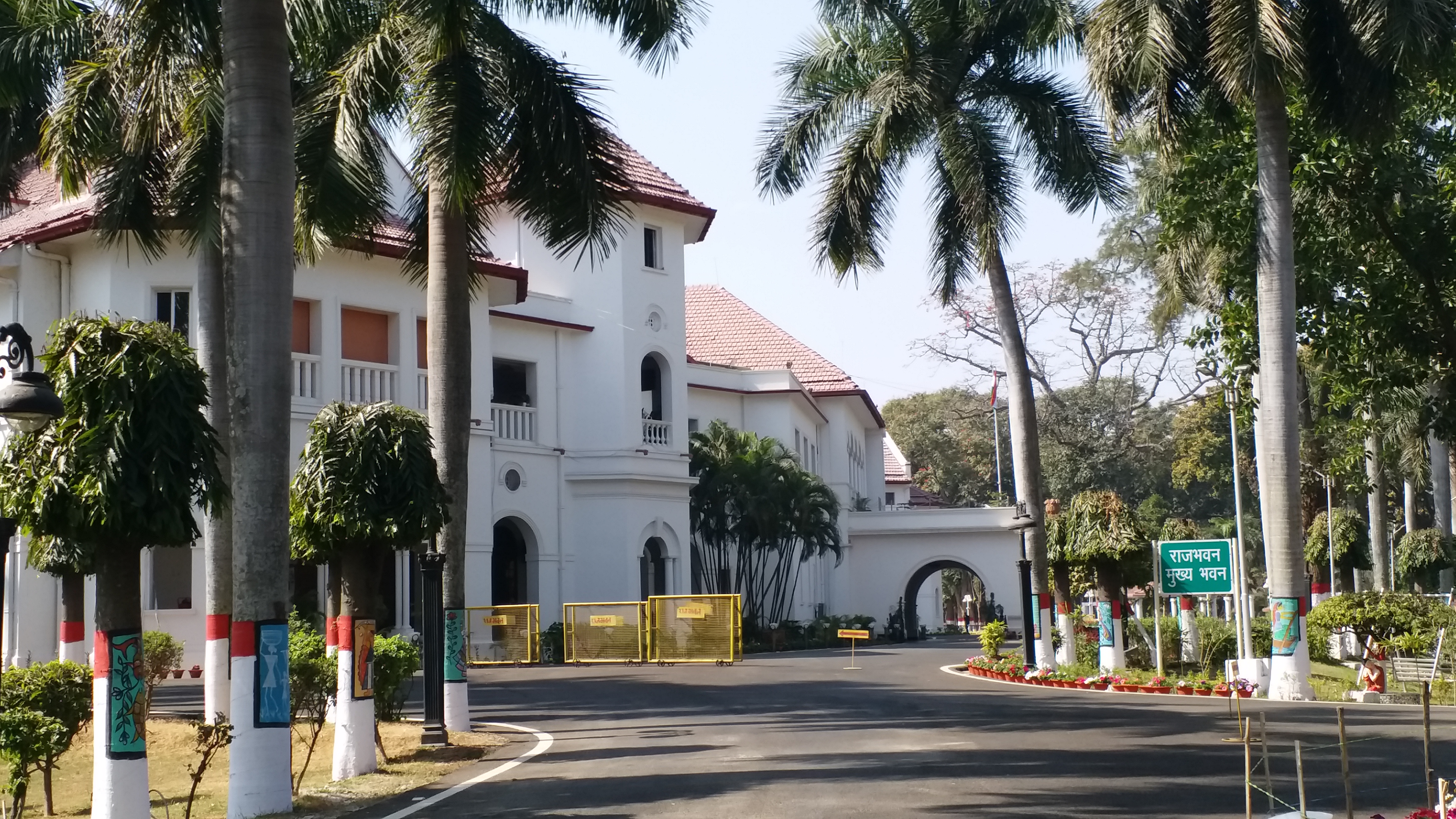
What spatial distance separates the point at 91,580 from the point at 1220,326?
65.0ft

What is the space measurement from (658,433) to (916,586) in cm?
2004

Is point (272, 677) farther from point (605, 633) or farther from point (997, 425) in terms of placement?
point (997, 425)

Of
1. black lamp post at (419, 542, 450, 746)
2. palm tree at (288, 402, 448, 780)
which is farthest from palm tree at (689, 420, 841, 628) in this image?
palm tree at (288, 402, 448, 780)

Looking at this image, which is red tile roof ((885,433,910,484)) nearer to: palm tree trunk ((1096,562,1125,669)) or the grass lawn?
palm tree trunk ((1096,562,1125,669))

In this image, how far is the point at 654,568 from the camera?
126 feet

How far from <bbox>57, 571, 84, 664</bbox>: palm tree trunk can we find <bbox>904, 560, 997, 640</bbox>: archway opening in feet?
114

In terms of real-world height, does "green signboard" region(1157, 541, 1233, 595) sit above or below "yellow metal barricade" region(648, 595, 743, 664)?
above

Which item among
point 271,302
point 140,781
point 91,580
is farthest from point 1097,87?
point 91,580

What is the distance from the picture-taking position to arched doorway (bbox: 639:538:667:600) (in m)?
37.9

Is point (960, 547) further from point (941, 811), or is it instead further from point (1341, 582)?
point (941, 811)

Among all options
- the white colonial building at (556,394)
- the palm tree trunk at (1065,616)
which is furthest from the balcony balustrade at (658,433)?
the palm tree trunk at (1065,616)

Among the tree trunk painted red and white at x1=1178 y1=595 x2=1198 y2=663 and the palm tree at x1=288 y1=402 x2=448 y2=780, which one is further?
the tree trunk painted red and white at x1=1178 y1=595 x2=1198 y2=663

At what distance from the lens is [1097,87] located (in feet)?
67.8

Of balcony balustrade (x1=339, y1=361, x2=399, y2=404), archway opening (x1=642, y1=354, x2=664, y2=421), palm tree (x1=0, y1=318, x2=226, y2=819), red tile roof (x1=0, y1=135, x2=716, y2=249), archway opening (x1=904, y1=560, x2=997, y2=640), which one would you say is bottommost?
archway opening (x1=904, y1=560, x2=997, y2=640)
